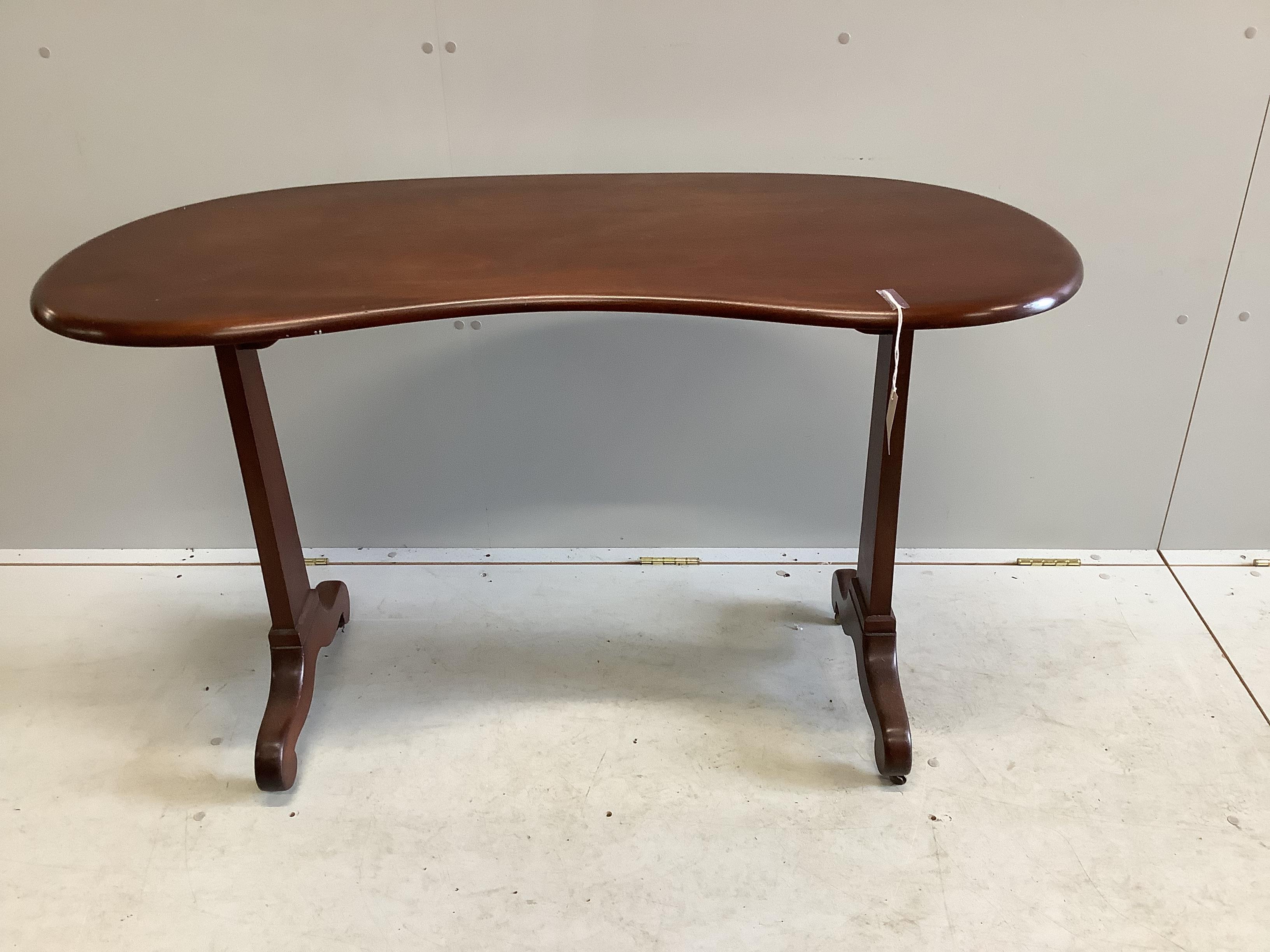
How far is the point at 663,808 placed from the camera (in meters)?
1.45

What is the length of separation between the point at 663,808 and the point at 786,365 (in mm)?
870

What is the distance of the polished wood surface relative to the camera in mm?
1081

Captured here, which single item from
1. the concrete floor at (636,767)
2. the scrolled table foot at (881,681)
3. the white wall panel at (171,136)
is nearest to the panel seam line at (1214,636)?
the concrete floor at (636,767)

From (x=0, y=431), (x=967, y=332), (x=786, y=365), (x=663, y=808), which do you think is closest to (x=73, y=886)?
(x=663, y=808)

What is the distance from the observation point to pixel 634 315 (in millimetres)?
1812

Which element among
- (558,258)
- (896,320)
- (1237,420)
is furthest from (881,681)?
(1237,420)

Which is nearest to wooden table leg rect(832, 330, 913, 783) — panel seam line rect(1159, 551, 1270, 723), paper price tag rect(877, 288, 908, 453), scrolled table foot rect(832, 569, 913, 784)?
scrolled table foot rect(832, 569, 913, 784)

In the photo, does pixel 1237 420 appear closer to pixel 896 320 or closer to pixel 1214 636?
pixel 1214 636

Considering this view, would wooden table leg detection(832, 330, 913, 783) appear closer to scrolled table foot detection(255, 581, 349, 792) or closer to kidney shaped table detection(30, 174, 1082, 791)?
kidney shaped table detection(30, 174, 1082, 791)

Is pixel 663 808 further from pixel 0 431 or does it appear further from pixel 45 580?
pixel 0 431

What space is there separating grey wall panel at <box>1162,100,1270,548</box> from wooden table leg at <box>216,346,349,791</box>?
1717 mm

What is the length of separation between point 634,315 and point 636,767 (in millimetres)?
825

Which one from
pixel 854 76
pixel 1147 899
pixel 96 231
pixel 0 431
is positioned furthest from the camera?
pixel 0 431

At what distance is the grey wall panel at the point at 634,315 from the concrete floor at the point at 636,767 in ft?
0.52
